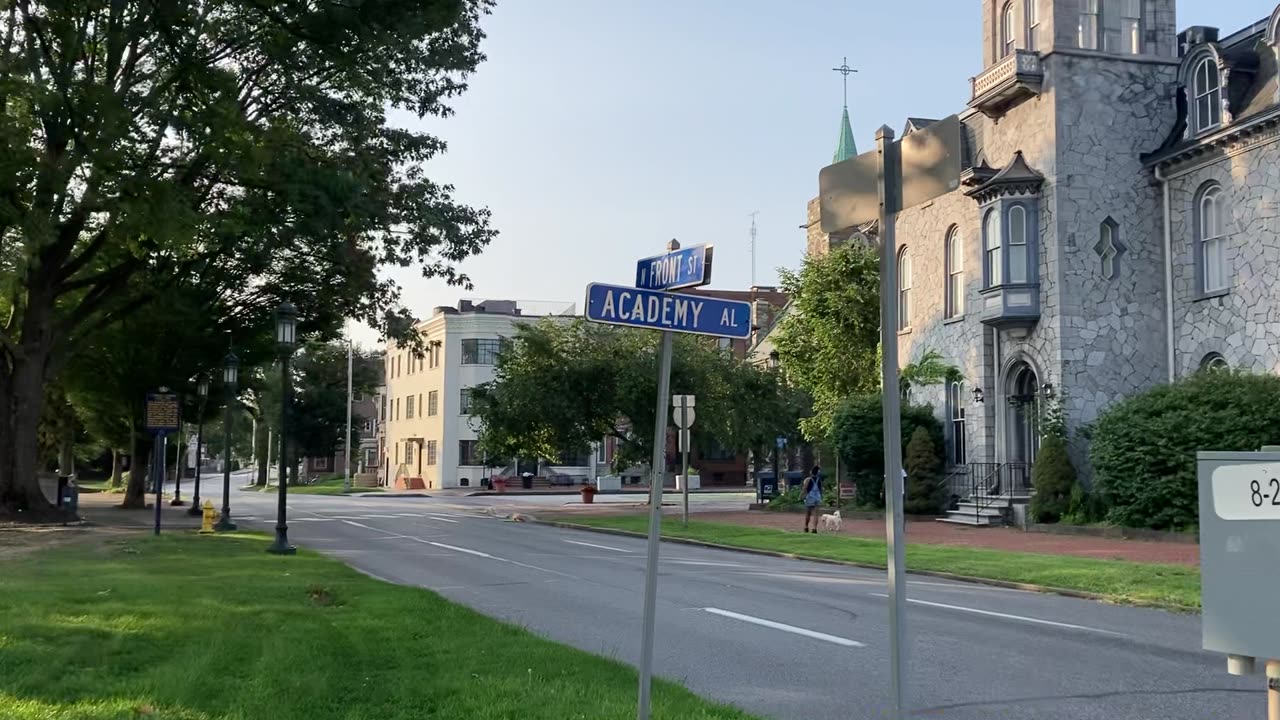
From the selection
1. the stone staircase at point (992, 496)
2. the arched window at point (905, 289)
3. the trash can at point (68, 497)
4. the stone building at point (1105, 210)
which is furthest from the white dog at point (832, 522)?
the trash can at point (68, 497)

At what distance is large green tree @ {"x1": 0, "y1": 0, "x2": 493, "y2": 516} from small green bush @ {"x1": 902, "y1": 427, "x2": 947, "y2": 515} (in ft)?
42.9

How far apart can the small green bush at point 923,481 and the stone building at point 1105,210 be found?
5.04 feet

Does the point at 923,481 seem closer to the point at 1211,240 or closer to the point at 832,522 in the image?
the point at 832,522

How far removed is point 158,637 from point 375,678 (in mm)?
2572

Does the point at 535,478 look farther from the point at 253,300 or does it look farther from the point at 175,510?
the point at 253,300

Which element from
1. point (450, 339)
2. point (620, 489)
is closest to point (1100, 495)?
point (620, 489)

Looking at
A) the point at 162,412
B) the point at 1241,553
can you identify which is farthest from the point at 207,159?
the point at 1241,553

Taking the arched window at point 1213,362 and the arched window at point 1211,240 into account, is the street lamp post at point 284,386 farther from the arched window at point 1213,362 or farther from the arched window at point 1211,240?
the arched window at point 1211,240

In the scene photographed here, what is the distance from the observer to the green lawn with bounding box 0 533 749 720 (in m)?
7.08

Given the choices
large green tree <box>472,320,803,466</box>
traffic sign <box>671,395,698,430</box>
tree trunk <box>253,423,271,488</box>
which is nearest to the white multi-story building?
tree trunk <box>253,423,271,488</box>

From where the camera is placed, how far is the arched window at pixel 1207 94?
86.8 ft

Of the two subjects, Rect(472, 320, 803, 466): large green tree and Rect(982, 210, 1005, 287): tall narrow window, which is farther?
Rect(472, 320, 803, 466): large green tree

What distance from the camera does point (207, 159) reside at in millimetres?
25125

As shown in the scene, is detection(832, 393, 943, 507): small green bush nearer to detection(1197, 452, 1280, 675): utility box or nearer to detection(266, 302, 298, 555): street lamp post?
detection(266, 302, 298, 555): street lamp post
